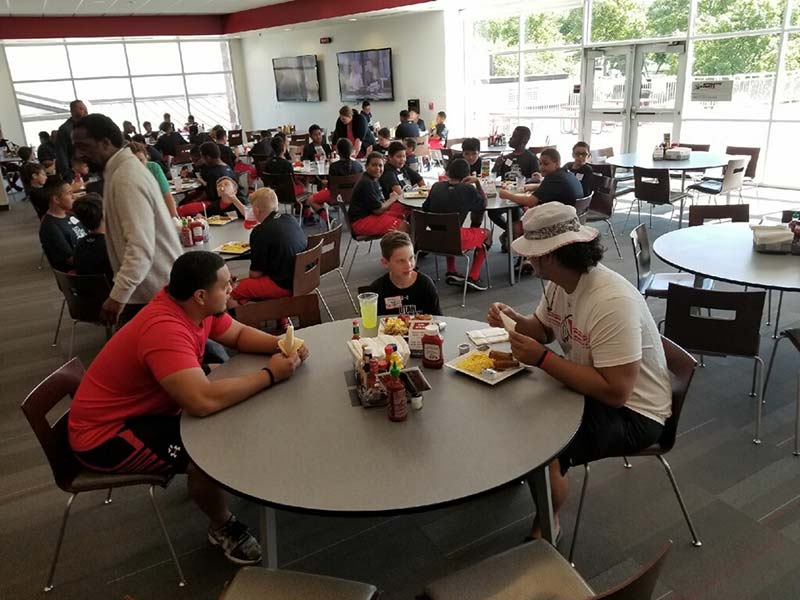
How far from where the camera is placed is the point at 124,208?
Result: 274cm

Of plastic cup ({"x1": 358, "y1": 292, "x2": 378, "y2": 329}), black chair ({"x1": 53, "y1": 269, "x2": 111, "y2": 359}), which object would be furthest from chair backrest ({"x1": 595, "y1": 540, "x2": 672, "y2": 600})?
black chair ({"x1": 53, "y1": 269, "x2": 111, "y2": 359})

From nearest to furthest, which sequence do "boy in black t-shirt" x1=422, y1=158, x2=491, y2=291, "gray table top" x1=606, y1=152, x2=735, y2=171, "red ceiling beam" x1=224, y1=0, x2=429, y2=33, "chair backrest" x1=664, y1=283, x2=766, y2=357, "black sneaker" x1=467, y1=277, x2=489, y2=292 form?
"chair backrest" x1=664, y1=283, x2=766, y2=357 < "boy in black t-shirt" x1=422, y1=158, x2=491, y2=291 < "black sneaker" x1=467, y1=277, x2=489, y2=292 < "gray table top" x1=606, y1=152, x2=735, y2=171 < "red ceiling beam" x1=224, y1=0, x2=429, y2=33

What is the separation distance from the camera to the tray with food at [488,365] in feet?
6.62

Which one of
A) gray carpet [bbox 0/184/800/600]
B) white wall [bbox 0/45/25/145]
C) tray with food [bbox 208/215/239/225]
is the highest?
white wall [bbox 0/45/25/145]

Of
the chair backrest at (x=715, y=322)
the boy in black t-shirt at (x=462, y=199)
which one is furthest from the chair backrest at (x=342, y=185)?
the chair backrest at (x=715, y=322)

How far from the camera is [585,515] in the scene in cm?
250

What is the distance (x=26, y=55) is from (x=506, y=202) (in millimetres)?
14037

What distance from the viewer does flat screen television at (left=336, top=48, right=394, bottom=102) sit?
1266 centimetres

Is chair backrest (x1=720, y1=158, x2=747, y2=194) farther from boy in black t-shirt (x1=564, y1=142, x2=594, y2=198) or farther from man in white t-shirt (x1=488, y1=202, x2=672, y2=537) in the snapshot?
man in white t-shirt (x1=488, y1=202, x2=672, y2=537)

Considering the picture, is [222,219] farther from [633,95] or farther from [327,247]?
[633,95]

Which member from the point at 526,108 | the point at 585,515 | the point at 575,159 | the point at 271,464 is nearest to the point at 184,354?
the point at 271,464

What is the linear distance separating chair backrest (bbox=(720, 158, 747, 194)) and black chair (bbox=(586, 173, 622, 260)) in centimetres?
140

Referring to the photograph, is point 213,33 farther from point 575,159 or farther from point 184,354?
point 184,354

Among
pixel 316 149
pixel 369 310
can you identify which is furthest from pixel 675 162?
pixel 369 310
